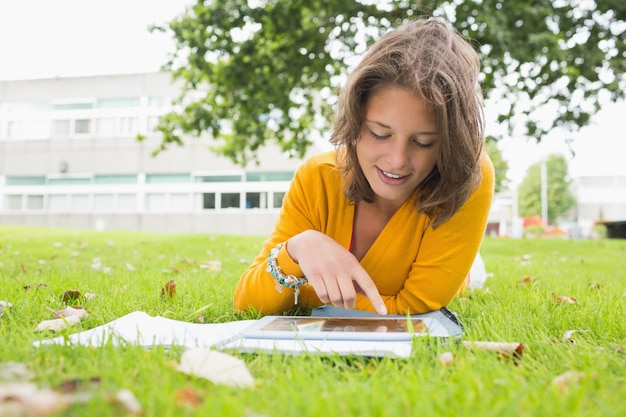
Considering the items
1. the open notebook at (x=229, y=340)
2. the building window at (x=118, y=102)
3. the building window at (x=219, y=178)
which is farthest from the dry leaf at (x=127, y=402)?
the building window at (x=118, y=102)

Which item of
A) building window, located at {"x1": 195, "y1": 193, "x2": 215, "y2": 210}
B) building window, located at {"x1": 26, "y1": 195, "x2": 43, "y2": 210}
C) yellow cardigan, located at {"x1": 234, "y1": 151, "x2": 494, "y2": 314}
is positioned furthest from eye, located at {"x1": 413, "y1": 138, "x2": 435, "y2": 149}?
building window, located at {"x1": 26, "y1": 195, "x2": 43, "y2": 210}

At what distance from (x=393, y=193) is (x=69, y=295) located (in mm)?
1486

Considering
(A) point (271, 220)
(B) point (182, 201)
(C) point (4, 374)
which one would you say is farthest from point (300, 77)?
(B) point (182, 201)

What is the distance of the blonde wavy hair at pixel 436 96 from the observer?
169cm

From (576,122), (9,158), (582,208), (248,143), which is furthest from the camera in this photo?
(582,208)

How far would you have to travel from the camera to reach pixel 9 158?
23.1 meters

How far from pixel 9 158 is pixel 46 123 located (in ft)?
7.20

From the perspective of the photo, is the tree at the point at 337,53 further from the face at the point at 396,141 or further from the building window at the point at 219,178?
the building window at the point at 219,178

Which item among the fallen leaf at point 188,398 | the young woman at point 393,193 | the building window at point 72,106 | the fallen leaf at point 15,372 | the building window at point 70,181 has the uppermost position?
the building window at point 72,106

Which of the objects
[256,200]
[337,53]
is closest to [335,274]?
[337,53]

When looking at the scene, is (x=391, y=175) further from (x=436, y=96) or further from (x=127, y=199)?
(x=127, y=199)

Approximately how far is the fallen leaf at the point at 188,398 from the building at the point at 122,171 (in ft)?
67.7

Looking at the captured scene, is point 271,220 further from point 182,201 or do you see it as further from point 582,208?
point 582,208

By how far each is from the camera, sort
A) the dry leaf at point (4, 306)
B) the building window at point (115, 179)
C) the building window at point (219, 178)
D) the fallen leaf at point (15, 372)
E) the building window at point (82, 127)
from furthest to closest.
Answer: the building window at point (82, 127), the building window at point (115, 179), the building window at point (219, 178), the dry leaf at point (4, 306), the fallen leaf at point (15, 372)
